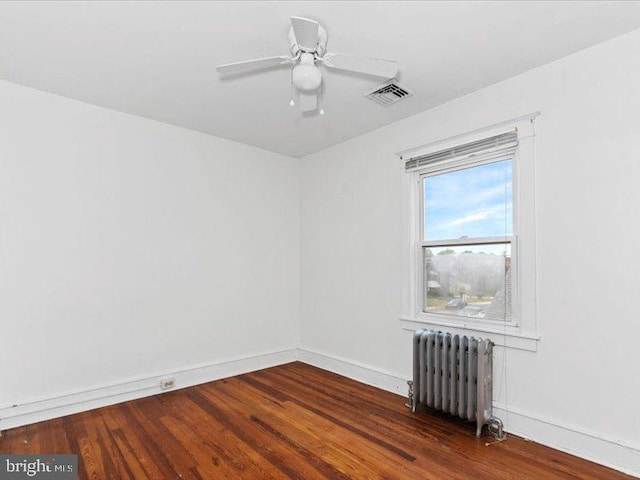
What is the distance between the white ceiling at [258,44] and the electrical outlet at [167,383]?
2.57 metres

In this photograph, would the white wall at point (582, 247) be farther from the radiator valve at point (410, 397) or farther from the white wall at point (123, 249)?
the white wall at point (123, 249)

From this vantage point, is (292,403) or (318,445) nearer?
(318,445)

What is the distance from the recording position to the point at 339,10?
2016 millimetres

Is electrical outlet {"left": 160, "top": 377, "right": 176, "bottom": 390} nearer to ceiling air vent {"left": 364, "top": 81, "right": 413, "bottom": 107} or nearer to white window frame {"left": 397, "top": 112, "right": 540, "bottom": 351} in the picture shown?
white window frame {"left": 397, "top": 112, "right": 540, "bottom": 351}

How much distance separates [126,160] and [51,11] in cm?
150

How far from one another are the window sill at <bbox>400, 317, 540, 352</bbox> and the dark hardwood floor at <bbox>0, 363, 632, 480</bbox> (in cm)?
66

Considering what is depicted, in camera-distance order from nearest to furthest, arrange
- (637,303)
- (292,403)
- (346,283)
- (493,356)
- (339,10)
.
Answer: (339,10) < (637,303) < (493,356) < (292,403) < (346,283)

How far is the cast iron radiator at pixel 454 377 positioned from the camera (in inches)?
105

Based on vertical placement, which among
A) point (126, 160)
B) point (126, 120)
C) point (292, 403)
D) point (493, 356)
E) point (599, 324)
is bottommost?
point (292, 403)

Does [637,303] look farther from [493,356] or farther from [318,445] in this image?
[318,445]

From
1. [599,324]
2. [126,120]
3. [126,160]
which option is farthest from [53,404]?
[599,324]

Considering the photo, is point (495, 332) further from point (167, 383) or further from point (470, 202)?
point (167, 383)

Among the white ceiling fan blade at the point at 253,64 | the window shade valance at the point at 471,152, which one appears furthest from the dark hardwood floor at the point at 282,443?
the white ceiling fan blade at the point at 253,64

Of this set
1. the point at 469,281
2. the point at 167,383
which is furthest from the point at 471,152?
the point at 167,383
